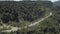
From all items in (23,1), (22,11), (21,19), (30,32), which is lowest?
(30,32)

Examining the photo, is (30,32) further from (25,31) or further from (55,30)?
(55,30)

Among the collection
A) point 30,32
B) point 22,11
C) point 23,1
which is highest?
point 23,1

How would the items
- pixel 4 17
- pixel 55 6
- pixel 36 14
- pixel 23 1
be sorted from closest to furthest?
pixel 4 17, pixel 36 14, pixel 23 1, pixel 55 6

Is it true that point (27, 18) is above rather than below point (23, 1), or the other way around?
below

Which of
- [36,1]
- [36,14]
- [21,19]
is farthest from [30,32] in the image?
[36,1]

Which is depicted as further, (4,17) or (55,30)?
(4,17)

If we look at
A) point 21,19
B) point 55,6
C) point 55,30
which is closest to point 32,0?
point 55,6

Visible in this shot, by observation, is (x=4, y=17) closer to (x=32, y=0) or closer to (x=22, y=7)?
(x=22, y=7)

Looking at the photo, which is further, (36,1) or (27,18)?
(36,1)

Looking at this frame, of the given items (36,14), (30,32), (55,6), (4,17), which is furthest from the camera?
(55,6)
